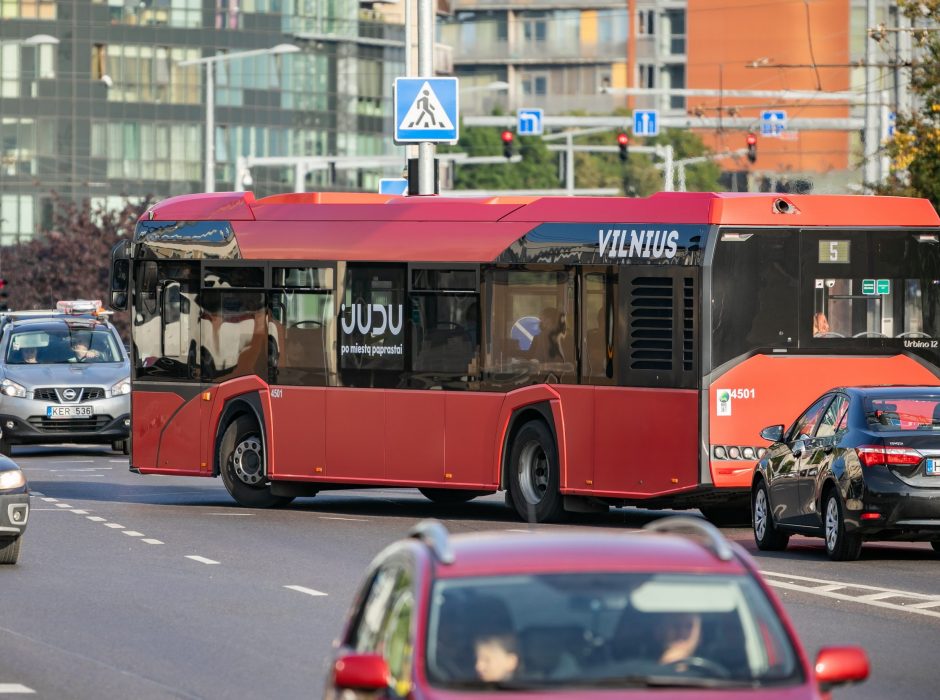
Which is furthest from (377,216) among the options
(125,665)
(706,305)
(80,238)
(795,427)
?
(80,238)

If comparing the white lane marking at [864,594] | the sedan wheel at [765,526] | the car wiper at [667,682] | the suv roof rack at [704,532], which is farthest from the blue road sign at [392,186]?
the car wiper at [667,682]

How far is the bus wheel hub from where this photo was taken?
24116 millimetres

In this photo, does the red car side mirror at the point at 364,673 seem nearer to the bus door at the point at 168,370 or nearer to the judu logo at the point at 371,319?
the judu logo at the point at 371,319

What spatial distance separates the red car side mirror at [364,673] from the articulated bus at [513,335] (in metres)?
14.0

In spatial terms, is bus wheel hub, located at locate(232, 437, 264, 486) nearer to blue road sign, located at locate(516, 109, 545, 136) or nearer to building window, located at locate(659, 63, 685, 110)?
blue road sign, located at locate(516, 109, 545, 136)

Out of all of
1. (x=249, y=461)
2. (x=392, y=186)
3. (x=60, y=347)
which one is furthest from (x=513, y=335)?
(x=392, y=186)

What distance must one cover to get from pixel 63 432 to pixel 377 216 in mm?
12107

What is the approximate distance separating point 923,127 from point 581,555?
2829 cm

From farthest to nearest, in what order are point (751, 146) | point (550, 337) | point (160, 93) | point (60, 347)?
point (160, 93), point (751, 146), point (60, 347), point (550, 337)

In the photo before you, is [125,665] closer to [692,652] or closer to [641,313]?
[692,652]

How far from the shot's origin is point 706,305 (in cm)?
2031

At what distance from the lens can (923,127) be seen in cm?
3403

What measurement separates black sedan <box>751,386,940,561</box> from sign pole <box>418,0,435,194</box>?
43.3ft

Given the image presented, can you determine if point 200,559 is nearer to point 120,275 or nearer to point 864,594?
point 864,594
